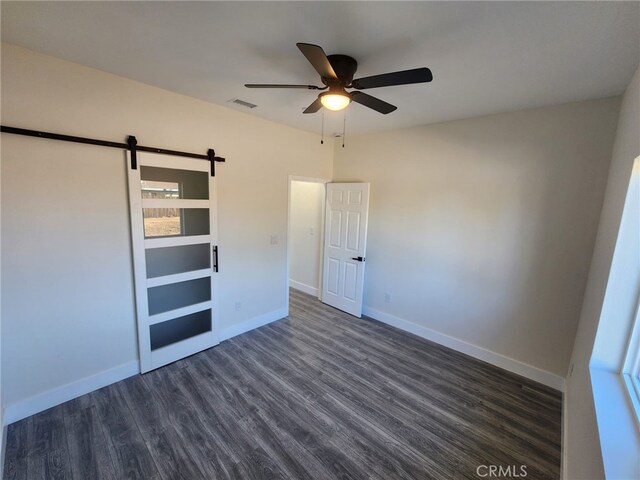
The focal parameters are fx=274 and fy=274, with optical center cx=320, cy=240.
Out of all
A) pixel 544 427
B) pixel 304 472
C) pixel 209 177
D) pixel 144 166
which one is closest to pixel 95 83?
pixel 144 166

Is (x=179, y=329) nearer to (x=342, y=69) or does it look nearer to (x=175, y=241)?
(x=175, y=241)

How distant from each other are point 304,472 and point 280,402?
2.24 ft

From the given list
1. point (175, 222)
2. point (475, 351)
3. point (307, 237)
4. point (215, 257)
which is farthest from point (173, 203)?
point (475, 351)

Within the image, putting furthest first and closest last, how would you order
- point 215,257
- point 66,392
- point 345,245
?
point 345,245, point 215,257, point 66,392

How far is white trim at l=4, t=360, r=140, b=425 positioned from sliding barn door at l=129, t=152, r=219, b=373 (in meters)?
0.16

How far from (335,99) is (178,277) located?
242 cm

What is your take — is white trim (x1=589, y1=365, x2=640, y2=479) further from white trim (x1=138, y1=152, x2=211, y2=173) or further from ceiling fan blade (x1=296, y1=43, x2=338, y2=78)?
white trim (x1=138, y1=152, x2=211, y2=173)

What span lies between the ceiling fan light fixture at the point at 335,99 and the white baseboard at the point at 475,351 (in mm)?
3127

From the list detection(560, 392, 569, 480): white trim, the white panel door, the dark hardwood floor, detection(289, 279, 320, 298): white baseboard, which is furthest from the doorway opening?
detection(560, 392, 569, 480): white trim

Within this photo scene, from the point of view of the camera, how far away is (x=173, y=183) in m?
2.89

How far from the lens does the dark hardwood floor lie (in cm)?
191

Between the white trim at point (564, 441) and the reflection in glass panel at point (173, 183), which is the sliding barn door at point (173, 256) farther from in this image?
the white trim at point (564, 441)

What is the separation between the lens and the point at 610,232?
1.91 meters

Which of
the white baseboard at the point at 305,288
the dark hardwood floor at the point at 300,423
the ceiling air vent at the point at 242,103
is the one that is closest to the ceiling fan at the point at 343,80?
the ceiling air vent at the point at 242,103
